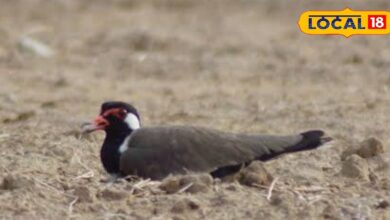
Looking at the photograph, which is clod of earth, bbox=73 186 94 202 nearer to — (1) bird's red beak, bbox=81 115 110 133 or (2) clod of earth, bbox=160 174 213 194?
(2) clod of earth, bbox=160 174 213 194

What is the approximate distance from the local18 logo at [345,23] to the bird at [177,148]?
8098 millimetres

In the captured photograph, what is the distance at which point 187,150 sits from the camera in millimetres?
8484

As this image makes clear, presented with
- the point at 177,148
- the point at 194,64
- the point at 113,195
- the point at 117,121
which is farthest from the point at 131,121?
the point at 194,64

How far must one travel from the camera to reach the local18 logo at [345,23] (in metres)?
17.0

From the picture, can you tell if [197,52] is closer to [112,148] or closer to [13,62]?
[13,62]

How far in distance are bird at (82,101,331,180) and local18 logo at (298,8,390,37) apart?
8.10 metres

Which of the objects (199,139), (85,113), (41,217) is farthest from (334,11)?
(41,217)

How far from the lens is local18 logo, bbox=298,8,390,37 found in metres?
17.0

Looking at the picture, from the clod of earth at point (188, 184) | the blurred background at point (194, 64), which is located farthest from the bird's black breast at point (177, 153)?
the blurred background at point (194, 64)

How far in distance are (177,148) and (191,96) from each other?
5.12 m

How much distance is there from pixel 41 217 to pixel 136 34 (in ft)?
31.6

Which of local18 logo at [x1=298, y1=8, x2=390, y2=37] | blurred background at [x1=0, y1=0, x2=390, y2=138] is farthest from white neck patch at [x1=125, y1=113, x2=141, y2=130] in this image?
local18 logo at [x1=298, y1=8, x2=390, y2=37]

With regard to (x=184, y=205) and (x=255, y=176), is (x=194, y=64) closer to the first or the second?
(x=255, y=176)

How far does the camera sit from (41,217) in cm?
747
